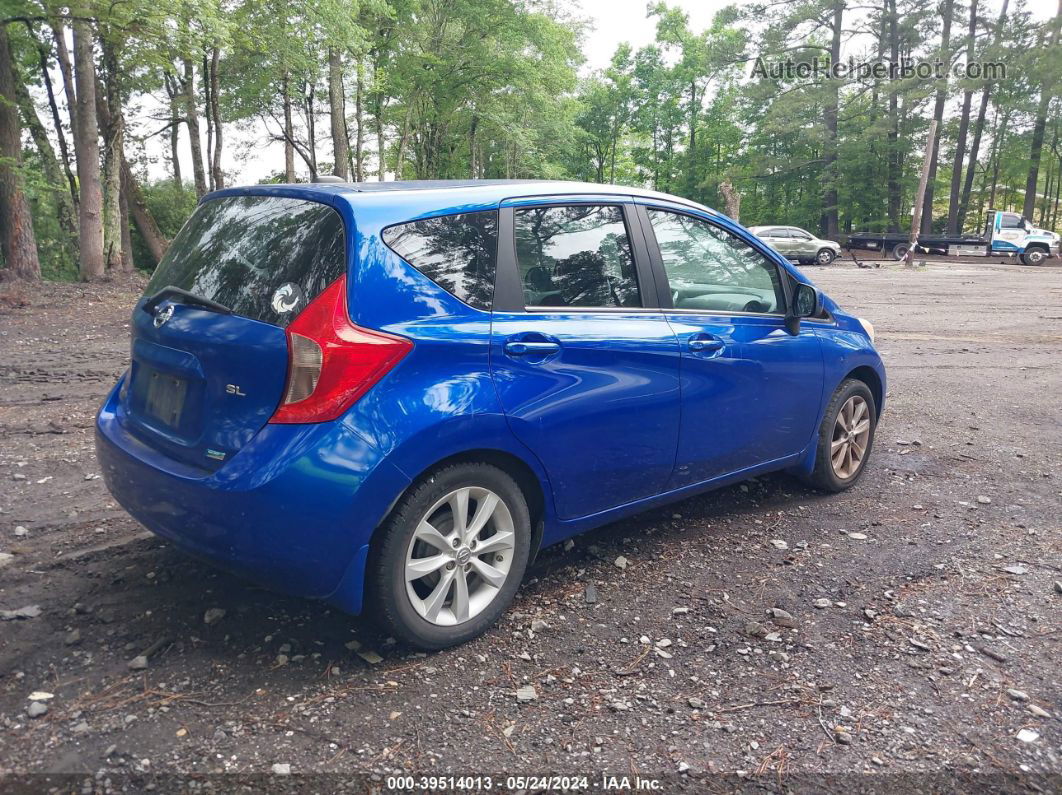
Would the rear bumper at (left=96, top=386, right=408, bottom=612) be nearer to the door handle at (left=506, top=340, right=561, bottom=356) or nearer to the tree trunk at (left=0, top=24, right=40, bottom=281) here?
the door handle at (left=506, top=340, right=561, bottom=356)

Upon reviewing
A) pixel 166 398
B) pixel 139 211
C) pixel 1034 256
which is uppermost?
pixel 139 211

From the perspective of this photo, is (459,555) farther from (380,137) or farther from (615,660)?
(380,137)

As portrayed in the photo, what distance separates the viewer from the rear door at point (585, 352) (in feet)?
10.5

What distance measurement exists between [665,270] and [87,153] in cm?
1530

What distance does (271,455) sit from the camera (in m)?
2.73

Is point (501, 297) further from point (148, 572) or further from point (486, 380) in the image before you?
point (148, 572)

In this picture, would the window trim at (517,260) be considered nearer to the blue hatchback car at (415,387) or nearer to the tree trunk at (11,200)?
the blue hatchback car at (415,387)

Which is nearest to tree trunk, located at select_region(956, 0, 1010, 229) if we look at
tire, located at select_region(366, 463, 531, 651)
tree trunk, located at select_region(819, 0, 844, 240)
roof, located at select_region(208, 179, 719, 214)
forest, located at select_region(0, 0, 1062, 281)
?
forest, located at select_region(0, 0, 1062, 281)

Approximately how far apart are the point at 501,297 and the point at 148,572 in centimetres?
201

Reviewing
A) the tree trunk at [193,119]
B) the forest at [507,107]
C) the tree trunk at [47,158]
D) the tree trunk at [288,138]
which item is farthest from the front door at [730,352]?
the tree trunk at [193,119]

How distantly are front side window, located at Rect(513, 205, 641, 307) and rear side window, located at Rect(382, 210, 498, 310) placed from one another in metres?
0.15

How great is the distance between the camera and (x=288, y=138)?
1193 inches

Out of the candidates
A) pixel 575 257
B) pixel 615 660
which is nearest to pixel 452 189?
pixel 575 257

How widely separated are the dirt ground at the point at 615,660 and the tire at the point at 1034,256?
3575 centimetres
